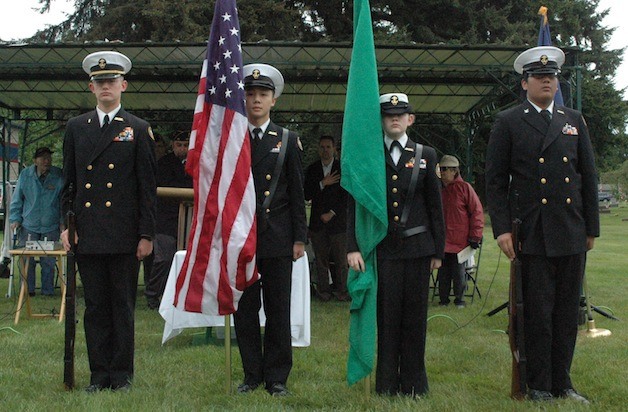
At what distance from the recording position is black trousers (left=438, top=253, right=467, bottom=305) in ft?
30.9

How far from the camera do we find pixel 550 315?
4.43 metres

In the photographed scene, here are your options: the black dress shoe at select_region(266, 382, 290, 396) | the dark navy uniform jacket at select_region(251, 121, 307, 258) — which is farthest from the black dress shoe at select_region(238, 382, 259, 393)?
the dark navy uniform jacket at select_region(251, 121, 307, 258)

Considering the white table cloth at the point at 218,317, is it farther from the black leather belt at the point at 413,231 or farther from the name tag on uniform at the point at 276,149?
the black leather belt at the point at 413,231

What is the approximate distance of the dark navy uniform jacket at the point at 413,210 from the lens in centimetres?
457

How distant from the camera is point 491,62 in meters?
9.67

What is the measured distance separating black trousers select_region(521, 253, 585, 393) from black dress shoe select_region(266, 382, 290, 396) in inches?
61.2

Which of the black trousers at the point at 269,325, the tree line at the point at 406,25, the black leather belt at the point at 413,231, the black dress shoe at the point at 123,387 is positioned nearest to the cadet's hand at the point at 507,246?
the black leather belt at the point at 413,231

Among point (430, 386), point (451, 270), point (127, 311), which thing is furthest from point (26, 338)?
point (451, 270)

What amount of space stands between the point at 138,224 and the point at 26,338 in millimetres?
2732

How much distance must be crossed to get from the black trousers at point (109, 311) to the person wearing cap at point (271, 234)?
0.74m

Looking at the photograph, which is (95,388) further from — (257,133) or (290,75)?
(290,75)

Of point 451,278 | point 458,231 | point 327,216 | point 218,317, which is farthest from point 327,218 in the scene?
point 218,317

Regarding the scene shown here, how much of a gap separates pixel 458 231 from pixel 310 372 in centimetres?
460

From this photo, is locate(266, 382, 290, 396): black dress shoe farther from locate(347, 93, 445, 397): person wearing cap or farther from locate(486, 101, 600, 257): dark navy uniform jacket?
locate(486, 101, 600, 257): dark navy uniform jacket
